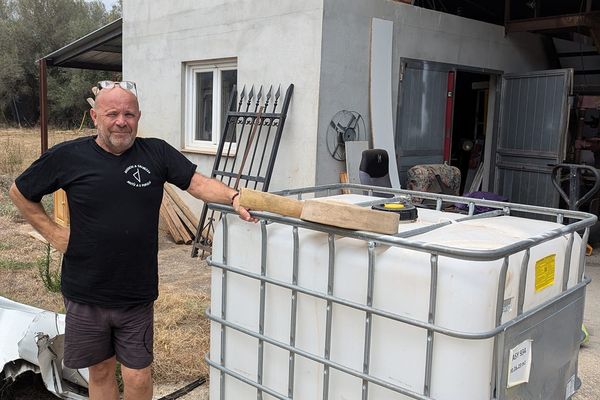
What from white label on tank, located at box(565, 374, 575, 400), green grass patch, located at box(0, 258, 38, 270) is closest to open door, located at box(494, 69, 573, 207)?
white label on tank, located at box(565, 374, 575, 400)

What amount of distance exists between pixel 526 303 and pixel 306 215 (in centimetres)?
83

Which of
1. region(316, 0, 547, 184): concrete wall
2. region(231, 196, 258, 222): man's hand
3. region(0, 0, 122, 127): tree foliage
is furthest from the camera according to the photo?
region(0, 0, 122, 127): tree foliage

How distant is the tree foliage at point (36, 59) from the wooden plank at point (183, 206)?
19746 mm

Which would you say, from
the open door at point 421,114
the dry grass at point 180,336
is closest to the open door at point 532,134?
the open door at point 421,114

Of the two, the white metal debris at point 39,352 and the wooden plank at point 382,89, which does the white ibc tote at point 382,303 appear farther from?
the wooden plank at point 382,89

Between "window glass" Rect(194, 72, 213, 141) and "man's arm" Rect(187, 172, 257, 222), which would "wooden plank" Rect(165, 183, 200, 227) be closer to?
"window glass" Rect(194, 72, 213, 141)

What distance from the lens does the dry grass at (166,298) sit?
3.60 meters

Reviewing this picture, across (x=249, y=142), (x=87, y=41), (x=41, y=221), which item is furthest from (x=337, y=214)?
(x=87, y=41)

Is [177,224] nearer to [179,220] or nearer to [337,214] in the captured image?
[179,220]

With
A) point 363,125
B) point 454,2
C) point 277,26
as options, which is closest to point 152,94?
point 277,26

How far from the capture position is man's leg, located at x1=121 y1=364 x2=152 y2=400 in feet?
8.38

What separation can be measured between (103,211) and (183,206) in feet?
17.3

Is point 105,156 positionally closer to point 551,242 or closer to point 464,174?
point 551,242

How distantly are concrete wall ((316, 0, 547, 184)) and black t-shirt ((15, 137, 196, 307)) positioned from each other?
3441 mm
